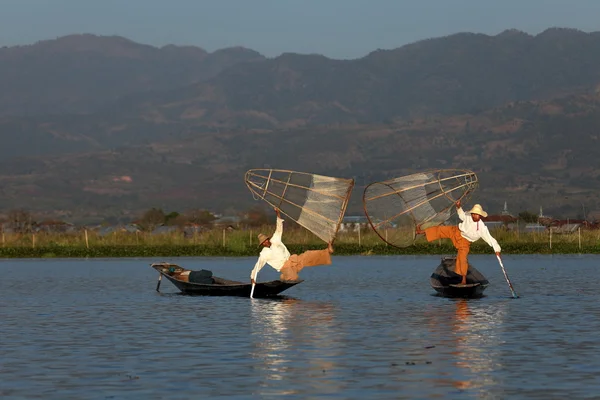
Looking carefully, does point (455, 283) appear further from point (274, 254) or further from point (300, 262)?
point (274, 254)

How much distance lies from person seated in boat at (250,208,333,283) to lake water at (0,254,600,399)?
1074mm

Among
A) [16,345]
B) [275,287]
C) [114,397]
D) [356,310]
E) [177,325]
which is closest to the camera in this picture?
[114,397]

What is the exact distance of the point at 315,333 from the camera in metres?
30.0

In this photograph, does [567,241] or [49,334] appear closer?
[49,334]

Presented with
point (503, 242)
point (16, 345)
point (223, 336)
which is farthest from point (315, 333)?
point (503, 242)

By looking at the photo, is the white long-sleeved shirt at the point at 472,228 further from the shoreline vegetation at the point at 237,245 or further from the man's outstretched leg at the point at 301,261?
the shoreline vegetation at the point at 237,245

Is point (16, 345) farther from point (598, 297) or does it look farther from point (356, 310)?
point (598, 297)

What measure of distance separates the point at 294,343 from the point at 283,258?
11.1m

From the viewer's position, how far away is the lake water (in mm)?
21359

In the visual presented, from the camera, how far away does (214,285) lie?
138 feet

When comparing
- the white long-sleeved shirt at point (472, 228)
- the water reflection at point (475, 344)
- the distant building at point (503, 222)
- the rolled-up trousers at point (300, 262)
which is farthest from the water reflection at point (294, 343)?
the distant building at point (503, 222)

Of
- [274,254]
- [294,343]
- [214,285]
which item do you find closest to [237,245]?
[214,285]

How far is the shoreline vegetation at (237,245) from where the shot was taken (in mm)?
80875

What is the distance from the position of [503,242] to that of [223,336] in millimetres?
53731
